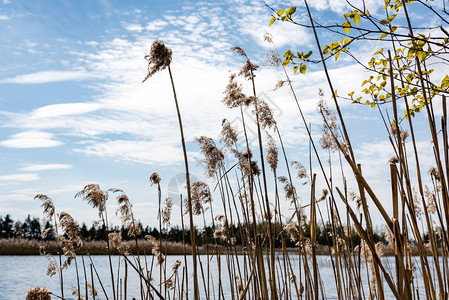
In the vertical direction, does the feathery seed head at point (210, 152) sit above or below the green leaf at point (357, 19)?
below

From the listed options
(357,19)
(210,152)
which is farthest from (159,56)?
(357,19)

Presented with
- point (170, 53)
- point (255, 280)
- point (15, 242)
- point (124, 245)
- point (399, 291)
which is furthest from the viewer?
point (15, 242)

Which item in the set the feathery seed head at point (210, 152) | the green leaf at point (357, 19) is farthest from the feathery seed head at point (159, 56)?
the green leaf at point (357, 19)

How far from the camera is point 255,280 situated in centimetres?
223

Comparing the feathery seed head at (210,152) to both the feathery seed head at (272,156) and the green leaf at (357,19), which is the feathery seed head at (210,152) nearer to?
the feathery seed head at (272,156)

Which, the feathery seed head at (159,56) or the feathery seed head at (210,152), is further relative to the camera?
the feathery seed head at (210,152)

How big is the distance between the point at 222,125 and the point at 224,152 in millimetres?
215

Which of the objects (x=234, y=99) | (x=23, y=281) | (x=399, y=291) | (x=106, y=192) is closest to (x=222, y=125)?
(x=234, y=99)

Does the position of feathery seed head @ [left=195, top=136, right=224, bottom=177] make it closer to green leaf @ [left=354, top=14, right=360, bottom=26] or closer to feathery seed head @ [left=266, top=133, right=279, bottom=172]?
feathery seed head @ [left=266, top=133, right=279, bottom=172]

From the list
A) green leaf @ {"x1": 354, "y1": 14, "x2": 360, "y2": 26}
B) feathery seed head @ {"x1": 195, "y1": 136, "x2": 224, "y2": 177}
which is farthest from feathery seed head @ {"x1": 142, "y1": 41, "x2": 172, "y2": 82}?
green leaf @ {"x1": 354, "y1": 14, "x2": 360, "y2": 26}

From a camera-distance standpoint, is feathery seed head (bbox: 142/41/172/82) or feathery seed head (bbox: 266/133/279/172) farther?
feathery seed head (bbox: 266/133/279/172)

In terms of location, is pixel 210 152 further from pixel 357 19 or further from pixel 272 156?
pixel 357 19

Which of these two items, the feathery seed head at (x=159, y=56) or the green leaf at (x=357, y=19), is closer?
the feathery seed head at (x=159, y=56)

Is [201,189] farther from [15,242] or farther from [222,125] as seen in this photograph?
[15,242]
